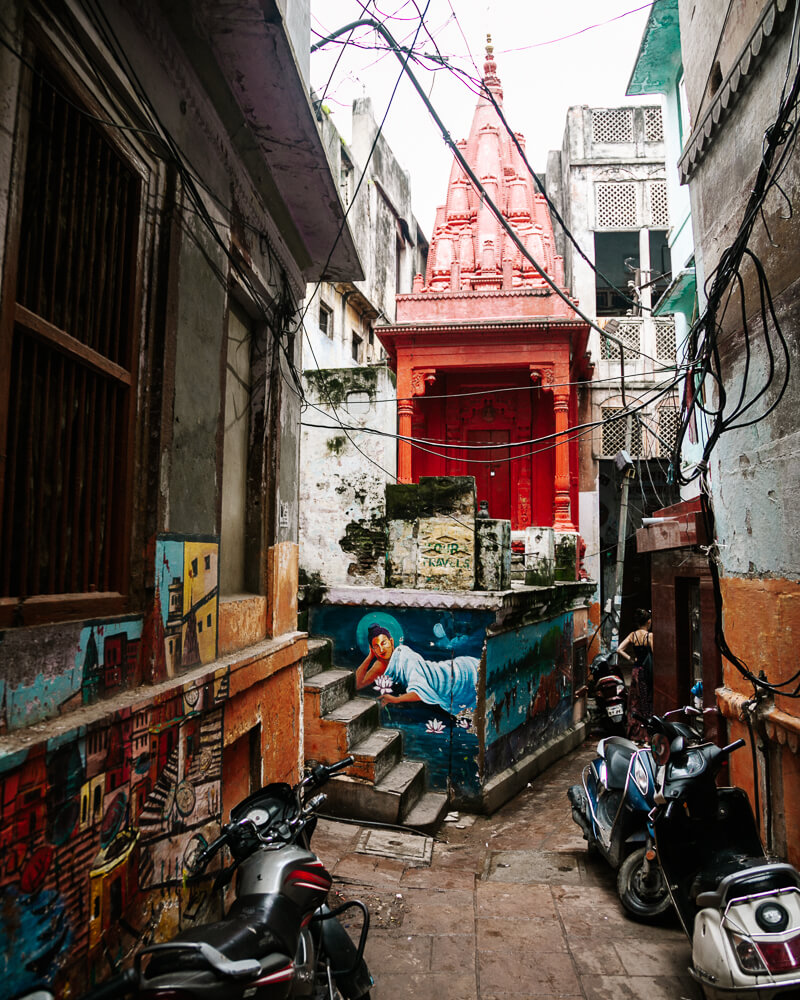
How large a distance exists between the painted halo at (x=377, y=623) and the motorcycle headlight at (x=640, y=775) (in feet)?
11.2

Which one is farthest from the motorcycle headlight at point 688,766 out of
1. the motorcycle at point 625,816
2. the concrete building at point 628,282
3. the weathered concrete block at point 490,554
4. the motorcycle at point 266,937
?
the concrete building at point 628,282

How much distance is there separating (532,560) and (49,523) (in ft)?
32.9

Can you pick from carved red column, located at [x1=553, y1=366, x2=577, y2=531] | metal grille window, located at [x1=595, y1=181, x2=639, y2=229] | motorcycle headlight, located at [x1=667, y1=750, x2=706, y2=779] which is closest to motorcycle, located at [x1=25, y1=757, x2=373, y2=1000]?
→ motorcycle headlight, located at [x1=667, y1=750, x2=706, y2=779]

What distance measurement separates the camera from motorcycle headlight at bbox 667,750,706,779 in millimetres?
4328

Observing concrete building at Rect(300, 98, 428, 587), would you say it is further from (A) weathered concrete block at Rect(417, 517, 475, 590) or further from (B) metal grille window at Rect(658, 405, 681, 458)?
(B) metal grille window at Rect(658, 405, 681, 458)

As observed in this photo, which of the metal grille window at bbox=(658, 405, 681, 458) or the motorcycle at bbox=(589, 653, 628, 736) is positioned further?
the metal grille window at bbox=(658, 405, 681, 458)

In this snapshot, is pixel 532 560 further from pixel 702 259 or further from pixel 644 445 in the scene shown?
pixel 644 445

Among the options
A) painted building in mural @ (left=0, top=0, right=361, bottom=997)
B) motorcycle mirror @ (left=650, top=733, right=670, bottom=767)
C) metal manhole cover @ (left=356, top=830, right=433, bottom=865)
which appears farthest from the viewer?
metal manhole cover @ (left=356, top=830, right=433, bottom=865)

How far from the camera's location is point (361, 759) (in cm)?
707

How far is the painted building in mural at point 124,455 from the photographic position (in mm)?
2297

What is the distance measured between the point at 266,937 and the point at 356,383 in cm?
1254

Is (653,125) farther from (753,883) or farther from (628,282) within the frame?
(753,883)

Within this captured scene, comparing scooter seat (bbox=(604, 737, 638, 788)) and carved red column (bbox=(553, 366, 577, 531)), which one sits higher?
carved red column (bbox=(553, 366, 577, 531))

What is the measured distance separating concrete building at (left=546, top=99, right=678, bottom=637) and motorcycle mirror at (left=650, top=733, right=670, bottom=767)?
13478 mm
